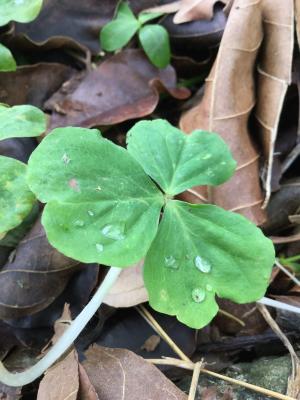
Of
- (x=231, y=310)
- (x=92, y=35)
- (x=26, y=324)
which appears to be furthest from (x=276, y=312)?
(x=92, y=35)

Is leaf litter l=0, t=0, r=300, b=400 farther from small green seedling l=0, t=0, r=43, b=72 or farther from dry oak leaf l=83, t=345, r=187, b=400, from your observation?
small green seedling l=0, t=0, r=43, b=72

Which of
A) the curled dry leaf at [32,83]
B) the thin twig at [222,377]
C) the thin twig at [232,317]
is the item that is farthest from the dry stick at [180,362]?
the curled dry leaf at [32,83]

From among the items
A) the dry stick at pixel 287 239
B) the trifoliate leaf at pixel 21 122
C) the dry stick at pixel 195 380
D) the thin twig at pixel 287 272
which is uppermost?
the trifoliate leaf at pixel 21 122

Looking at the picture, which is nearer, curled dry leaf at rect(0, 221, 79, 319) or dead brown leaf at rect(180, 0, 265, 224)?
curled dry leaf at rect(0, 221, 79, 319)

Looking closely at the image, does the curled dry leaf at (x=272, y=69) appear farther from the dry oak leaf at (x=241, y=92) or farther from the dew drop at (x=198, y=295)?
the dew drop at (x=198, y=295)

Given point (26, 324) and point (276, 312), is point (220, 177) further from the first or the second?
point (26, 324)

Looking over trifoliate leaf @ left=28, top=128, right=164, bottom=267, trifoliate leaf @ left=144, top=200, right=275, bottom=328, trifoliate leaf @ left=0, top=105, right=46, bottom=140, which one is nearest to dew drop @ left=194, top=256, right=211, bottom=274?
trifoliate leaf @ left=144, top=200, right=275, bottom=328
